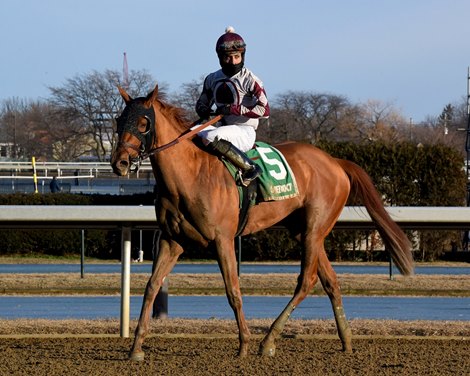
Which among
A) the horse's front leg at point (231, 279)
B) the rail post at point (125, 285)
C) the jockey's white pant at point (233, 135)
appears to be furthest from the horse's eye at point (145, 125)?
the rail post at point (125, 285)

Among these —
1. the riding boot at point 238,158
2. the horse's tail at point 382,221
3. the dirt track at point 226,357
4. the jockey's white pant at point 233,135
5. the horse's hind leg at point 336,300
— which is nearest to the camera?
the dirt track at point 226,357

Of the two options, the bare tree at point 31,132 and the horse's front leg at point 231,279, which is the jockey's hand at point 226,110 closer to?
the horse's front leg at point 231,279

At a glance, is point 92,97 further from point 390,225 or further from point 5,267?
point 390,225

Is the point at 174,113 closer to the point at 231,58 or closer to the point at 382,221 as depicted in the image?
the point at 231,58

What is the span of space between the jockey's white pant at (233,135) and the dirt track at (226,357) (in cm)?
149

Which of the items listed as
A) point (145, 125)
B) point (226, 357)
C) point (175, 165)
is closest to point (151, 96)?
point (145, 125)

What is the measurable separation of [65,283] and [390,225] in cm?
766

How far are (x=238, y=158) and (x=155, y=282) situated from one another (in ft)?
3.37

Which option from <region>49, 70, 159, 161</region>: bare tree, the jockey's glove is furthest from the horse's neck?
<region>49, 70, 159, 161</region>: bare tree

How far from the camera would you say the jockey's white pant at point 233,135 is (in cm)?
734

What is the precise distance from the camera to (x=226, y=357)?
7.16 metres

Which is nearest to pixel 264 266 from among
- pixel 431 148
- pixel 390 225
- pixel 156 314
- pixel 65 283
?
pixel 431 148

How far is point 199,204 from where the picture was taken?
23.1ft

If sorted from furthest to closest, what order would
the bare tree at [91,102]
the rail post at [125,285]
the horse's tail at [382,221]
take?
the bare tree at [91,102] < the rail post at [125,285] < the horse's tail at [382,221]
